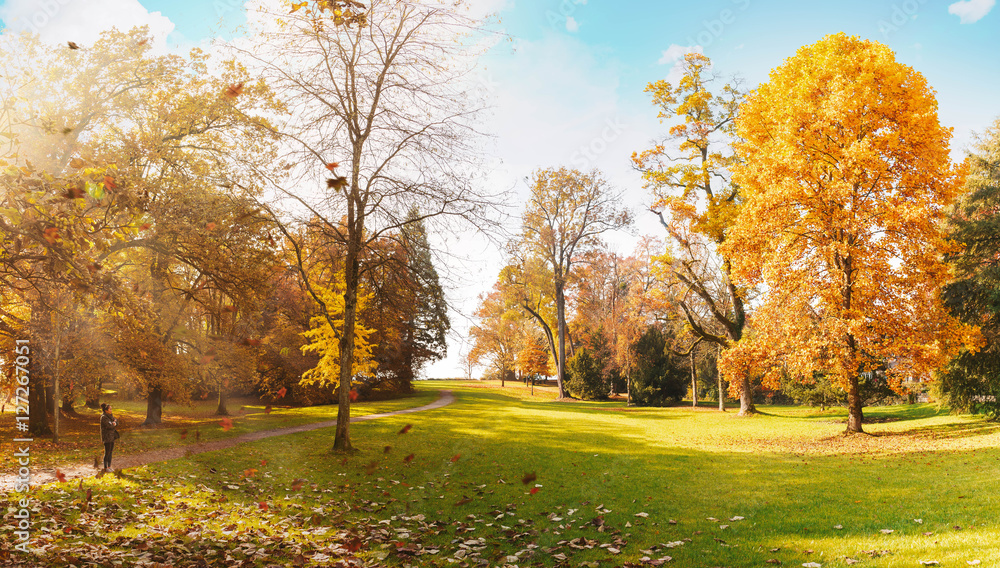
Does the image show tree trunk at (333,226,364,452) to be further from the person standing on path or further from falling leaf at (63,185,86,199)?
falling leaf at (63,185,86,199)

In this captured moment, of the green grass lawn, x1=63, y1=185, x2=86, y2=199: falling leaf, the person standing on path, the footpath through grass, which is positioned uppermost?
x1=63, y1=185, x2=86, y2=199: falling leaf

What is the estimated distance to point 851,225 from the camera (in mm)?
14922

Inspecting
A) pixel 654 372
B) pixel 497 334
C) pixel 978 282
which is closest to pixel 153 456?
pixel 978 282

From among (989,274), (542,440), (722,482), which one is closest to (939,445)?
(989,274)

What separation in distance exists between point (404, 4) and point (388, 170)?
4105 millimetres

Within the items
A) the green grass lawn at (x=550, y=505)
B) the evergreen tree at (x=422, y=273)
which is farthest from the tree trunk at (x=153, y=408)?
the evergreen tree at (x=422, y=273)

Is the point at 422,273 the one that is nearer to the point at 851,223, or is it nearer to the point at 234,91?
the point at 234,91

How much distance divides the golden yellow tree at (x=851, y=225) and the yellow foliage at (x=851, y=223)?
0.11 ft

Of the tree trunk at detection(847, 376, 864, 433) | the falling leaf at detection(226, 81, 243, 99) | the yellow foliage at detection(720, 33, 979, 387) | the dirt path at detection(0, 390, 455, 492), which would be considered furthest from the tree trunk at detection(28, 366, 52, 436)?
the tree trunk at detection(847, 376, 864, 433)

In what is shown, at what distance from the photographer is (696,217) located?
2427 centimetres

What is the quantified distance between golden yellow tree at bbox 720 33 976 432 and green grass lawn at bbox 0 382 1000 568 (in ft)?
9.64

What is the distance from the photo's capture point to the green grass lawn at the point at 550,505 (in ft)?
18.3

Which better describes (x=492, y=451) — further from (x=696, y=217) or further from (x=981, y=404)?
(x=981, y=404)

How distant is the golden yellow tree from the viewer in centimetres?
1445
